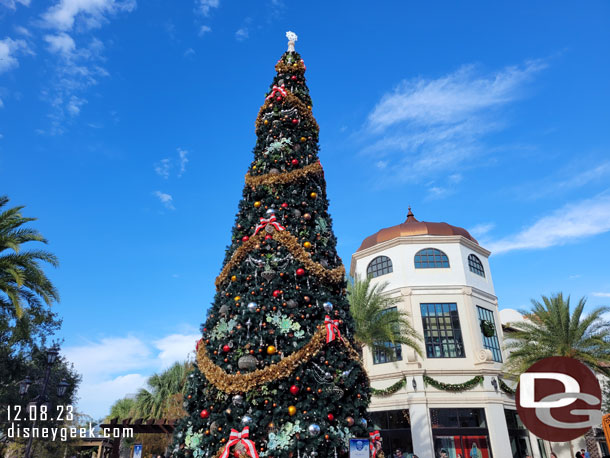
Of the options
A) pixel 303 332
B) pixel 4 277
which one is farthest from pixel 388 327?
pixel 4 277

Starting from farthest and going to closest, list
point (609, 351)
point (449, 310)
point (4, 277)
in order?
point (449, 310)
point (609, 351)
point (4, 277)

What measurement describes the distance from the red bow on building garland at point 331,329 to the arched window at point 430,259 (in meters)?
19.5

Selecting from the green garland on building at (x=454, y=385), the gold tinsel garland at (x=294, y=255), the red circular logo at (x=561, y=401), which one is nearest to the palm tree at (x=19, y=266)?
the gold tinsel garland at (x=294, y=255)

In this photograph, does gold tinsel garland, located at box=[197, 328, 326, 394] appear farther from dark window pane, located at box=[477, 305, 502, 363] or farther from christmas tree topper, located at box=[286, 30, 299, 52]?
dark window pane, located at box=[477, 305, 502, 363]

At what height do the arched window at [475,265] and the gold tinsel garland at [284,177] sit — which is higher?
the arched window at [475,265]

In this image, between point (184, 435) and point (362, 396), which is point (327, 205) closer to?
point (362, 396)

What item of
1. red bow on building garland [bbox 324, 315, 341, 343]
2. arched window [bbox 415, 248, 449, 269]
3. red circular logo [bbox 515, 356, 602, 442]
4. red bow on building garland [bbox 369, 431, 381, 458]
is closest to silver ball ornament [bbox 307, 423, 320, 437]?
red bow on building garland [bbox 369, 431, 381, 458]

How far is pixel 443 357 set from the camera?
74.3 feet

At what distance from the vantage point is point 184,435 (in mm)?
6359

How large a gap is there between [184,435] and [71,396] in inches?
681

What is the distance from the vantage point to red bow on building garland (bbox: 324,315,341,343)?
6.30 meters

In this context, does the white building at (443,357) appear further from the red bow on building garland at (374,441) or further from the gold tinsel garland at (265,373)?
the gold tinsel garland at (265,373)

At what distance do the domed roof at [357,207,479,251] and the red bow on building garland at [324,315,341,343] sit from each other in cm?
2033

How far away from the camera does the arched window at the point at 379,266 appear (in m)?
25.8
